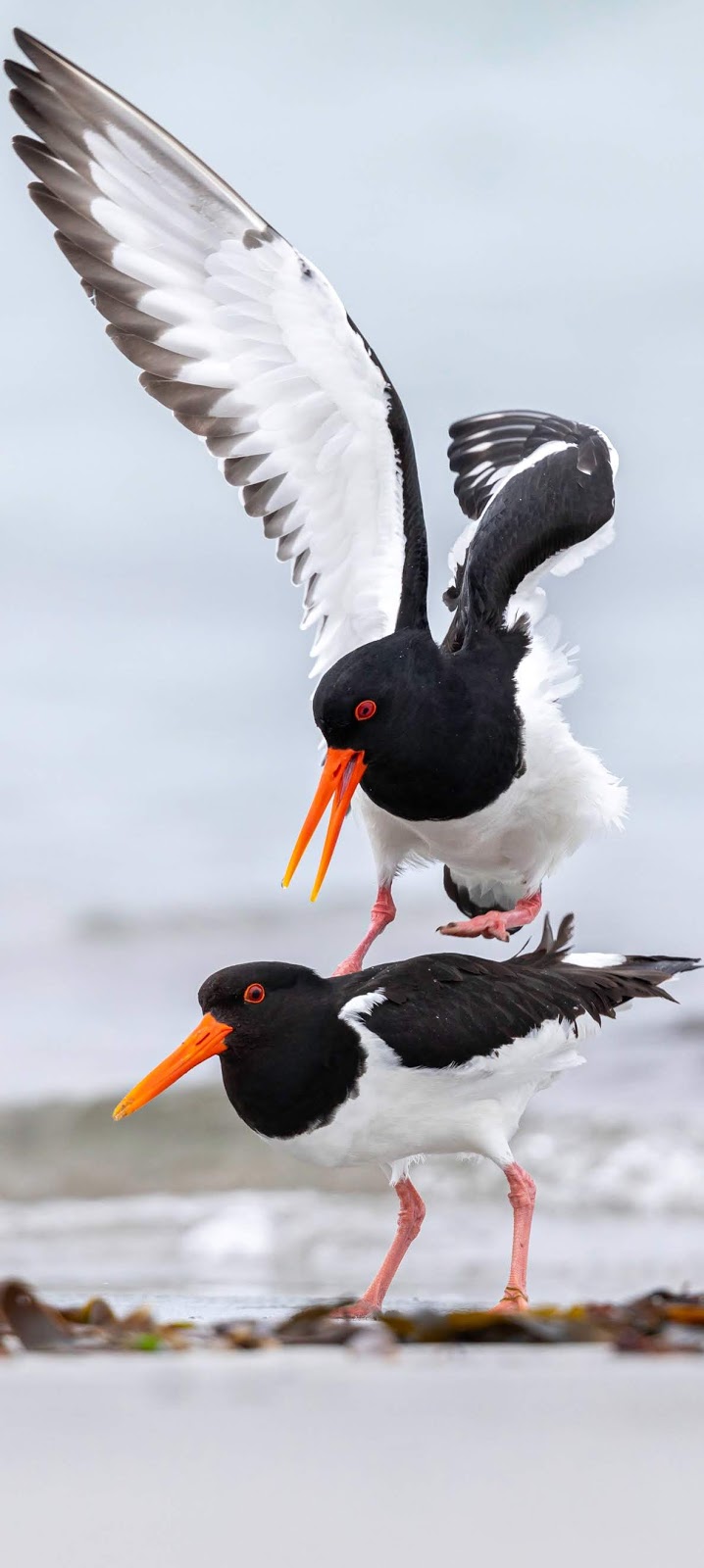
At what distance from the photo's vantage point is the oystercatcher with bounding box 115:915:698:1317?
520 cm

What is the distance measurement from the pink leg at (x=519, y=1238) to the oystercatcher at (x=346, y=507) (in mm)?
938

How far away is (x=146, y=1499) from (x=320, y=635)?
4.29 meters

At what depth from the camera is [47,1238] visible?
374 inches

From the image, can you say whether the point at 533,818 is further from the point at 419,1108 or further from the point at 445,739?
the point at 419,1108

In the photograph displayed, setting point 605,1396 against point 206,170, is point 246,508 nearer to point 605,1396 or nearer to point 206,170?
point 206,170

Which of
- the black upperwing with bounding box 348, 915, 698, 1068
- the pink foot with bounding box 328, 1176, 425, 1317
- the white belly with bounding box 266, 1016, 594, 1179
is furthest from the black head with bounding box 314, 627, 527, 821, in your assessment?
the pink foot with bounding box 328, 1176, 425, 1317

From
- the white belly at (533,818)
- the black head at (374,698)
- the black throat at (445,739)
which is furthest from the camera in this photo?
the white belly at (533,818)

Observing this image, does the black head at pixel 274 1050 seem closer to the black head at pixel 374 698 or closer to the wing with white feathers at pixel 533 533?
the black head at pixel 374 698

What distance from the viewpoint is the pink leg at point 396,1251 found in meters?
5.20

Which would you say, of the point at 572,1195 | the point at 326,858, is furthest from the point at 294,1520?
the point at 572,1195

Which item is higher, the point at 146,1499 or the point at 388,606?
the point at 388,606

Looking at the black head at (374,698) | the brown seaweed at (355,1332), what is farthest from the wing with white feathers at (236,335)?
the brown seaweed at (355,1332)

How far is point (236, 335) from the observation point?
628cm

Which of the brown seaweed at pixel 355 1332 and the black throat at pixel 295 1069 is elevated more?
the black throat at pixel 295 1069
